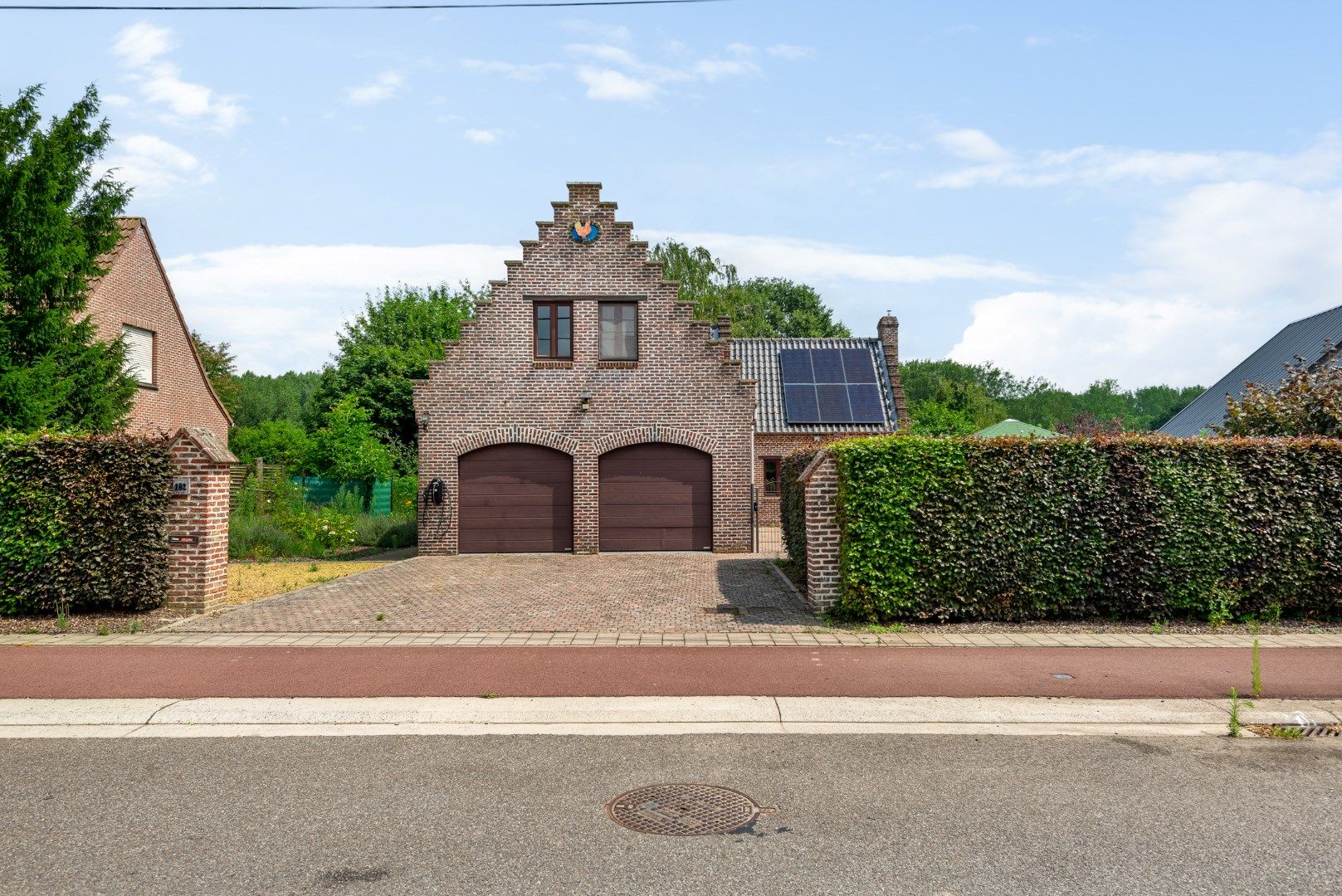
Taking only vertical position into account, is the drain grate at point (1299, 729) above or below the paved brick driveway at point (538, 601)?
below

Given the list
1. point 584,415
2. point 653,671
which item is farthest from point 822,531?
point 584,415

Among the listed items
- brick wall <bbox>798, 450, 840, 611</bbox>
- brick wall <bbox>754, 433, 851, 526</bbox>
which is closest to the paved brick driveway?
brick wall <bbox>798, 450, 840, 611</bbox>

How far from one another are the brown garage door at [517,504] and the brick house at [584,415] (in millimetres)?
24

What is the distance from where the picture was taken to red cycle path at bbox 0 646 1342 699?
8.29 meters

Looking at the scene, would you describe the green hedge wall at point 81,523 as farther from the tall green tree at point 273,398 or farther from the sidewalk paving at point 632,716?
the tall green tree at point 273,398

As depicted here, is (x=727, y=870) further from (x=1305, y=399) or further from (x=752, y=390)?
(x=752, y=390)

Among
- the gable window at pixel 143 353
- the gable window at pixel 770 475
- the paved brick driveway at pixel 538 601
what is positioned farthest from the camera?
the gable window at pixel 770 475

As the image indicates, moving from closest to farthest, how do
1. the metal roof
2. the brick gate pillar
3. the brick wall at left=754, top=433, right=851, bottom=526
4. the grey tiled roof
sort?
the brick gate pillar → the grey tiled roof → the brick wall at left=754, top=433, right=851, bottom=526 → the metal roof

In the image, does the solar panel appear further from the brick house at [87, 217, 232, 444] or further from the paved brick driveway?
the brick house at [87, 217, 232, 444]

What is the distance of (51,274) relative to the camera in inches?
635

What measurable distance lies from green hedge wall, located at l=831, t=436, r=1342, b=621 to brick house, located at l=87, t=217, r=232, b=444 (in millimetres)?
17428

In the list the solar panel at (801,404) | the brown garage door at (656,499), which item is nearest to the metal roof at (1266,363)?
the solar panel at (801,404)

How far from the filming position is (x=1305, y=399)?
15617 mm

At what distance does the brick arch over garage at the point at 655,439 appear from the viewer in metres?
20.4
